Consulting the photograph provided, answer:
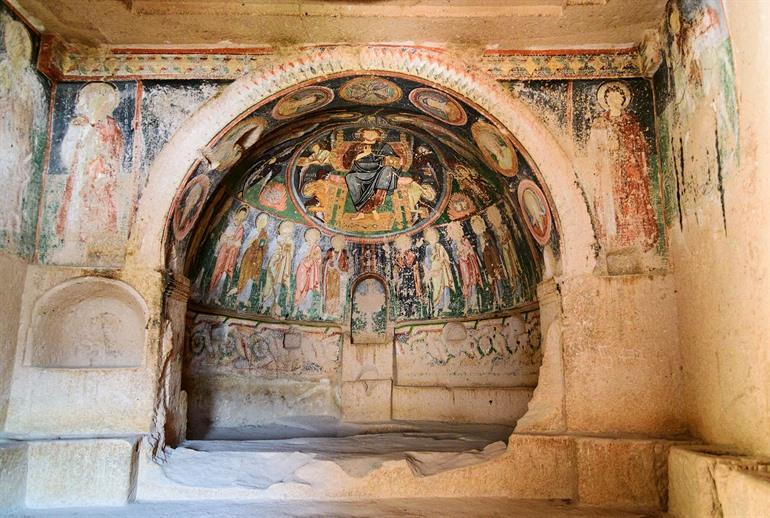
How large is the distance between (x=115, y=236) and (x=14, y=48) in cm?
203

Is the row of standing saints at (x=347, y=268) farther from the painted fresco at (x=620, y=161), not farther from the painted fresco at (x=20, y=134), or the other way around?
the painted fresco at (x=20, y=134)

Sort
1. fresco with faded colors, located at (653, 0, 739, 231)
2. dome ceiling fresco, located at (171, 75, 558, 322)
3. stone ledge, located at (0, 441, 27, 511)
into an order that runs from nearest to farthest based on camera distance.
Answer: fresco with faded colors, located at (653, 0, 739, 231) < stone ledge, located at (0, 441, 27, 511) < dome ceiling fresco, located at (171, 75, 558, 322)

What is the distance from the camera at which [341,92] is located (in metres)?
6.66

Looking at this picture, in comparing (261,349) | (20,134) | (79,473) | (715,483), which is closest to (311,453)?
(79,473)

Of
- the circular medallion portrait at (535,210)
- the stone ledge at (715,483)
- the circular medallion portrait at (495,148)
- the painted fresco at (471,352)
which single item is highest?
the circular medallion portrait at (495,148)

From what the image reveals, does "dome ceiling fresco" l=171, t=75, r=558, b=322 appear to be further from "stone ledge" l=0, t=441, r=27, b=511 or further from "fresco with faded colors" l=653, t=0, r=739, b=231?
"stone ledge" l=0, t=441, r=27, b=511

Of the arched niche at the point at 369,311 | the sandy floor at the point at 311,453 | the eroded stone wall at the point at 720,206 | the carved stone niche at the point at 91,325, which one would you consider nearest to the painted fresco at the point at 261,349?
the arched niche at the point at 369,311

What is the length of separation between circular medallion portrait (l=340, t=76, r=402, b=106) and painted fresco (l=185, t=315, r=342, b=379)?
13.0ft

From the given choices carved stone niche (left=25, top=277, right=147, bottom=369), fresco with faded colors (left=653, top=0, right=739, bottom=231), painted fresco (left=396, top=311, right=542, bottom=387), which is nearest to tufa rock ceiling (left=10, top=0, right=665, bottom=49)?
fresco with faded colors (left=653, top=0, right=739, bottom=231)

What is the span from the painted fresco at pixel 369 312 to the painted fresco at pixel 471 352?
1.18 feet

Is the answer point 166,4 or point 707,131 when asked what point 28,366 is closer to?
point 166,4

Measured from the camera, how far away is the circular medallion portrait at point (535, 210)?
625 cm

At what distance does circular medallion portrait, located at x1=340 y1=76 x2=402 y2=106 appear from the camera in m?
6.41

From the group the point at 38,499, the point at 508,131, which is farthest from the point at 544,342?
the point at 38,499
